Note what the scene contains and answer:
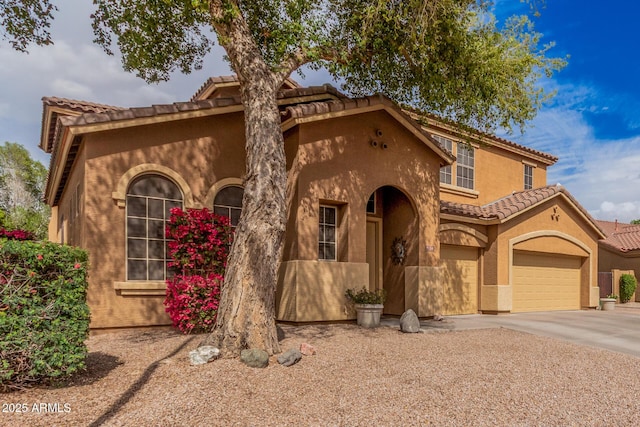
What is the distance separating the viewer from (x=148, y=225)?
9.55 m

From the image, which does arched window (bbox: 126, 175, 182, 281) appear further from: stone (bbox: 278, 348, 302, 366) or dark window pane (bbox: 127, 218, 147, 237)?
stone (bbox: 278, 348, 302, 366)

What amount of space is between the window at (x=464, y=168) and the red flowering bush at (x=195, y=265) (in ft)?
34.1

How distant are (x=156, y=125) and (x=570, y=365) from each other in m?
9.60

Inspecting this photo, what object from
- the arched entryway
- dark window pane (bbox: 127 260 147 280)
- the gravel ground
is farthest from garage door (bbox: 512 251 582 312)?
dark window pane (bbox: 127 260 147 280)

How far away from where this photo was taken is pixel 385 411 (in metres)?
4.94

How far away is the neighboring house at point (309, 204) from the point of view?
359 inches

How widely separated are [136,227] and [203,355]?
4.24 m

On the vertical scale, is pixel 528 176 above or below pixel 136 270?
above

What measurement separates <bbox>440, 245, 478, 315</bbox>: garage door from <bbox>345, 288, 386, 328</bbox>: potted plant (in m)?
3.92

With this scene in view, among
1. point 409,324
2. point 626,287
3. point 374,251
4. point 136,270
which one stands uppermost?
point 374,251

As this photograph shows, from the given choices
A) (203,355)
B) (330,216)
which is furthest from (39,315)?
(330,216)

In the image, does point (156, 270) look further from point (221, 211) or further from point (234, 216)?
point (234, 216)

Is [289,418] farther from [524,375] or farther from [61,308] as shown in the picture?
[524,375]

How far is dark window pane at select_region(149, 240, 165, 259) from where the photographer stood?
31.3 feet
